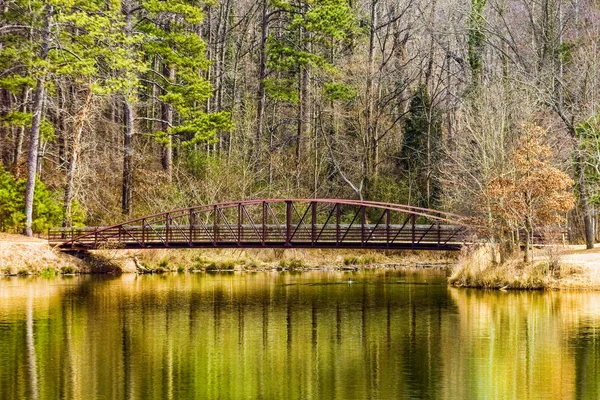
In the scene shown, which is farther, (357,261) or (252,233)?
(357,261)

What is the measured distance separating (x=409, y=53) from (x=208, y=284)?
3768 centimetres

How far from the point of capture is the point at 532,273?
43.6 m

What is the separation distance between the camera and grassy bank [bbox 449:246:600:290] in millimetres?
43375

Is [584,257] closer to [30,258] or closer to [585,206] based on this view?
[585,206]

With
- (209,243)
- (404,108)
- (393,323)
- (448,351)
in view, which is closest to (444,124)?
(404,108)

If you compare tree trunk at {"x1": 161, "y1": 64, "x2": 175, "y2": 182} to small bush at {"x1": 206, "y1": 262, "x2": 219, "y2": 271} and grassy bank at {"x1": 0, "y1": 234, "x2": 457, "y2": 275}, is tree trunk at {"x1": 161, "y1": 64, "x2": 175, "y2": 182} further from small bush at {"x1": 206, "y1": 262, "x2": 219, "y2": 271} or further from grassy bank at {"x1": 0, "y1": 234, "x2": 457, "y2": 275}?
small bush at {"x1": 206, "y1": 262, "x2": 219, "y2": 271}

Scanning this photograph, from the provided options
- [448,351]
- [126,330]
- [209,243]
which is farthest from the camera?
[209,243]

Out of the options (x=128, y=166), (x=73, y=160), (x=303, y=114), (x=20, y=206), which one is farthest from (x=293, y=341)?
(x=303, y=114)

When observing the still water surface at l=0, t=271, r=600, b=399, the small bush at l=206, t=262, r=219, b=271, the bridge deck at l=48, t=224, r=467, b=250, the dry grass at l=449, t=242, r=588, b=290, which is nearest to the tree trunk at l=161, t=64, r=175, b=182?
the bridge deck at l=48, t=224, r=467, b=250

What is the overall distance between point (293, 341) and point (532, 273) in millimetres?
14938

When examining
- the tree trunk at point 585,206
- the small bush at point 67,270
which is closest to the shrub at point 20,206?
the small bush at point 67,270

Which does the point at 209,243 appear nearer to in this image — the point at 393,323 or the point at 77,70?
the point at 77,70

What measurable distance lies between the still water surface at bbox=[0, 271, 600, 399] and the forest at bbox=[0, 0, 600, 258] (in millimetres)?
7893

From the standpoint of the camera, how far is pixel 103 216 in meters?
60.5
